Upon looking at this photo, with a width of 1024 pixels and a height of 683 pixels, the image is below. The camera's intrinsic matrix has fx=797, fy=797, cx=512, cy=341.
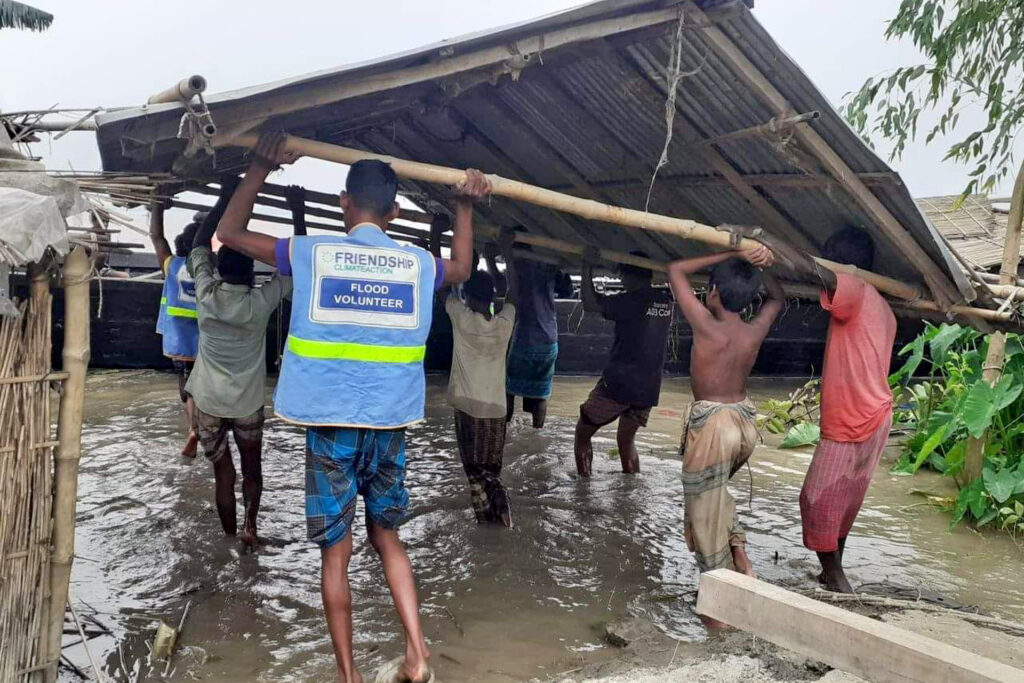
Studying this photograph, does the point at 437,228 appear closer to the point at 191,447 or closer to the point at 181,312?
the point at 181,312

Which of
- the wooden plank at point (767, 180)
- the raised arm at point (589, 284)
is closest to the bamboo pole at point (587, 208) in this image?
the wooden plank at point (767, 180)

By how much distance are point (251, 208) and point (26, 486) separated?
1.37 meters

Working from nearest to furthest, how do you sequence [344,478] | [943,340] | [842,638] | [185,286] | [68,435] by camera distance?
[842,638] < [68,435] < [344,478] < [185,286] < [943,340]

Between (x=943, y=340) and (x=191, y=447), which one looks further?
(x=943, y=340)

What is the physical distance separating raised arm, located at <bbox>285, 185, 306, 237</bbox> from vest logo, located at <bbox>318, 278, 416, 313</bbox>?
1802 mm

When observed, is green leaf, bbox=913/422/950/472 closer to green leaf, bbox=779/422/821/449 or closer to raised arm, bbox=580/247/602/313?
green leaf, bbox=779/422/821/449

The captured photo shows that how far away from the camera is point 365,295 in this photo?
10.3 ft

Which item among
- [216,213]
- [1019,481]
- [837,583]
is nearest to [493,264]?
[216,213]

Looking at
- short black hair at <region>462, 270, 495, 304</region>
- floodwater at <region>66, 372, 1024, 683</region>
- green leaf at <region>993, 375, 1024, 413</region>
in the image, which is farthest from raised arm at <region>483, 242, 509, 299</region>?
green leaf at <region>993, 375, 1024, 413</region>

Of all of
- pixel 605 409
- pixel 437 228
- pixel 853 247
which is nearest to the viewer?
pixel 853 247

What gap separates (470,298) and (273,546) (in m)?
1.94

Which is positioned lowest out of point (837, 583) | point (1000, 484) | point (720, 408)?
point (837, 583)

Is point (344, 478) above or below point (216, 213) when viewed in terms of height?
below

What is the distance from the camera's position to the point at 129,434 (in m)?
7.51
